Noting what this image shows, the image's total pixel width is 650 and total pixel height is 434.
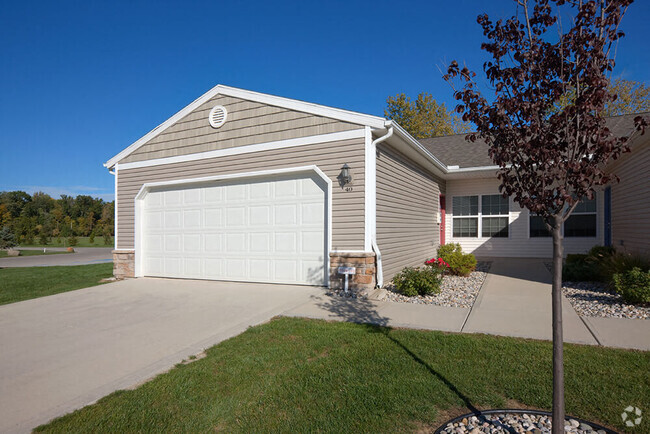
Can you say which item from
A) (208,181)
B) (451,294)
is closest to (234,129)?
(208,181)

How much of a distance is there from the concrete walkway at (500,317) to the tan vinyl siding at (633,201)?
2.68 metres

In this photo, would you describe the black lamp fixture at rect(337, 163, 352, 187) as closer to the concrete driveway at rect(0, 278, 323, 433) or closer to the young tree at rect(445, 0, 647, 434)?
the concrete driveway at rect(0, 278, 323, 433)

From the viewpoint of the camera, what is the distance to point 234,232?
8.57 meters

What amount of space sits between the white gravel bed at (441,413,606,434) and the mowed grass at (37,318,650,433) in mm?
117

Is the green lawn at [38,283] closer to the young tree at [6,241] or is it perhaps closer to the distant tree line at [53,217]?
the young tree at [6,241]

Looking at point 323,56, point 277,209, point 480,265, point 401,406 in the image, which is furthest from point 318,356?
point 323,56

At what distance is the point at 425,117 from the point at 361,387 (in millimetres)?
26168

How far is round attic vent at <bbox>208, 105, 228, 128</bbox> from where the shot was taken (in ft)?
28.5

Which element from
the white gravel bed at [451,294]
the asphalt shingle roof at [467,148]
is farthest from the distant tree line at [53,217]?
the white gravel bed at [451,294]

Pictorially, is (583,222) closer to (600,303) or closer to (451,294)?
(600,303)

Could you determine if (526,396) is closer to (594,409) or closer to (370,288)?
(594,409)

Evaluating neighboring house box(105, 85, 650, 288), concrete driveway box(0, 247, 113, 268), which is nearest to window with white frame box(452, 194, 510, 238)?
neighboring house box(105, 85, 650, 288)

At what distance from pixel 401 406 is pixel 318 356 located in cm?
129

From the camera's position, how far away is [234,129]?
8578 millimetres
